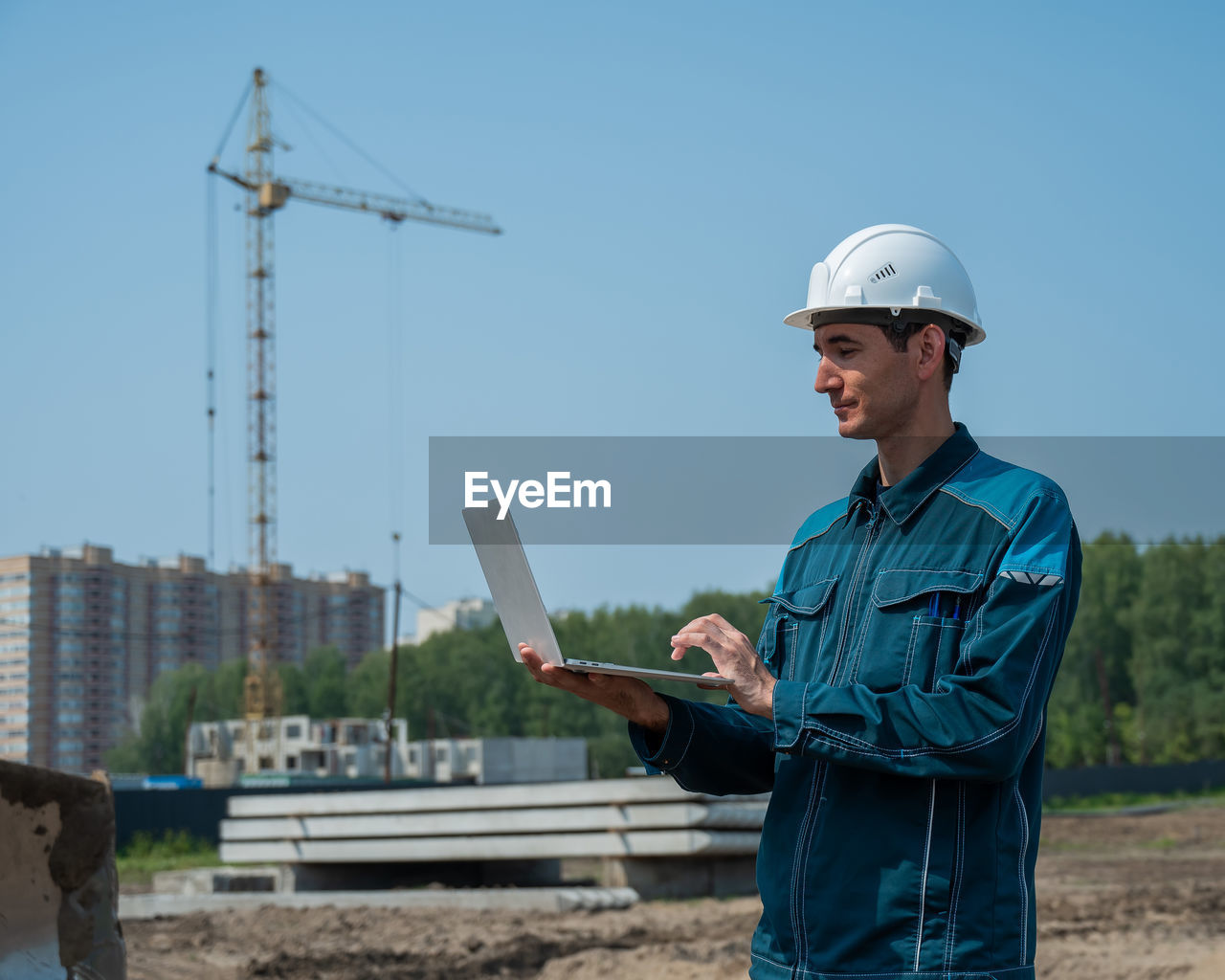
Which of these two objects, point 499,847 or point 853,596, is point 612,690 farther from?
point 499,847

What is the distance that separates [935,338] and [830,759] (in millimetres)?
782

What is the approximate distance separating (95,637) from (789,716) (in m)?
92.9

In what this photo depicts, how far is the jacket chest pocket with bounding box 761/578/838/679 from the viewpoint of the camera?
2.34 meters

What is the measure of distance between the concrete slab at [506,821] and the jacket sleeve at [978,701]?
34.7ft

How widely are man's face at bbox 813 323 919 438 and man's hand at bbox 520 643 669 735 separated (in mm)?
584

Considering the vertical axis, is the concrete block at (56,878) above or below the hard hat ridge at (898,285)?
below

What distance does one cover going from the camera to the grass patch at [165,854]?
20.4 metres

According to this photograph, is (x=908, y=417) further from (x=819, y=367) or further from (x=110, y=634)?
(x=110, y=634)

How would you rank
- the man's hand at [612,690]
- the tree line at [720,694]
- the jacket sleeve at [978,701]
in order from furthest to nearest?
the tree line at [720,694]
the man's hand at [612,690]
the jacket sleeve at [978,701]

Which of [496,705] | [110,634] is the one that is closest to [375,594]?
[110,634]

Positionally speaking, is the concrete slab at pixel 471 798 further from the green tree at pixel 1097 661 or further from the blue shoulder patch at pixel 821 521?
the green tree at pixel 1097 661

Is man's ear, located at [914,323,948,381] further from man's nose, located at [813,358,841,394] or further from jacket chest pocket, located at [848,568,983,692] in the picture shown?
jacket chest pocket, located at [848,568,983,692]

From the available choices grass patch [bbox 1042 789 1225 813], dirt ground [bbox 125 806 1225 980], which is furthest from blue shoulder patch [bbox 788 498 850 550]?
grass patch [bbox 1042 789 1225 813]
